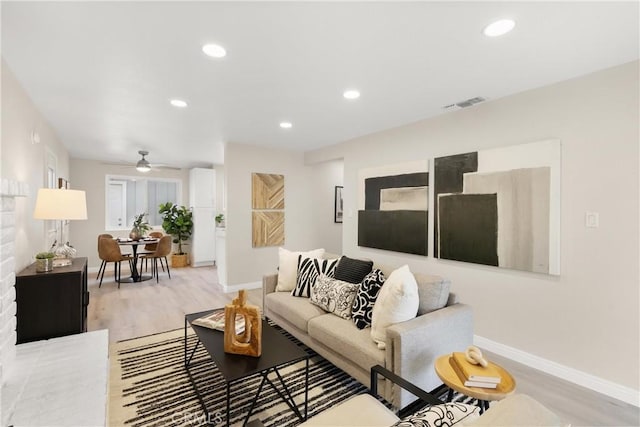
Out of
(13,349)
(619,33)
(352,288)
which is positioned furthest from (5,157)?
(619,33)

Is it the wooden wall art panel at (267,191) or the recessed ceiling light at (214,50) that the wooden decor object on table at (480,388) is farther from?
the wooden wall art panel at (267,191)

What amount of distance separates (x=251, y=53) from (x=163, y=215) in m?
6.49

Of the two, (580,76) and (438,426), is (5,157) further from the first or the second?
(580,76)

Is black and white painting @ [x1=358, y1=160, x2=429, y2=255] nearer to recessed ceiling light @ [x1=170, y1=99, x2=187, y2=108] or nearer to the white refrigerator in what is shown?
recessed ceiling light @ [x1=170, y1=99, x2=187, y2=108]

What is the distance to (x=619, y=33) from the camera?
1.75 m

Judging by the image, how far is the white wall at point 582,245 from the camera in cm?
209

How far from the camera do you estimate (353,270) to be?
8.61ft

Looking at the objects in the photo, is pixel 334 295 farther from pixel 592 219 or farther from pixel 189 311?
pixel 189 311

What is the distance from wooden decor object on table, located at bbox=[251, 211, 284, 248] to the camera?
4.96 meters

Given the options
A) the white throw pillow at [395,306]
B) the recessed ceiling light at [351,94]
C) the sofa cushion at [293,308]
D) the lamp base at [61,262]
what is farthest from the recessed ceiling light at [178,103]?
the white throw pillow at [395,306]

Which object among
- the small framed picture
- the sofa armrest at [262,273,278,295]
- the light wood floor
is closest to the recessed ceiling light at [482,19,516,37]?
the light wood floor

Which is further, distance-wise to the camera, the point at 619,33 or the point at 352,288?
the point at 352,288

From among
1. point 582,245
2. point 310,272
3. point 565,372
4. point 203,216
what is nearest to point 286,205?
point 310,272

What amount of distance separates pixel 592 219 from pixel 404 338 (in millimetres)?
1777
